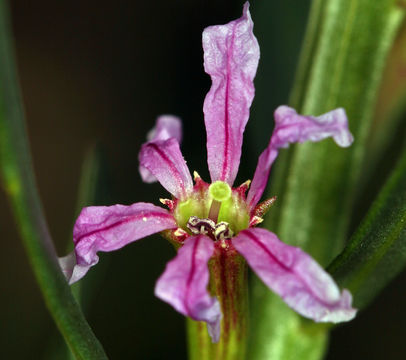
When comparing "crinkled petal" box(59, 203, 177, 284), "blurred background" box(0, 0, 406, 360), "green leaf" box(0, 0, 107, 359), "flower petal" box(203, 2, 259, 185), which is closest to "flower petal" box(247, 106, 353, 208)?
"flower petal" box(203, 2, 259, 185)

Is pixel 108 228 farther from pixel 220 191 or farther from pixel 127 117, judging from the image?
pixel 127 117

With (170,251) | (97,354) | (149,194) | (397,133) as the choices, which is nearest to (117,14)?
(149,194)

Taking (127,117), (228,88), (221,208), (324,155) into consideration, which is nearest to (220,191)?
(221,208)

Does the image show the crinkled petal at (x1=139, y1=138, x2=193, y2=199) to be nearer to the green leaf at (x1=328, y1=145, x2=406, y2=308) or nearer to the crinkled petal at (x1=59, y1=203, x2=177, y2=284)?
the crinkled petal at (x1=59, y1=203, x2=177, y2=284)

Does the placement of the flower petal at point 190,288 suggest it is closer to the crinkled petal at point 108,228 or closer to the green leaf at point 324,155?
the crinkled petal at point 108,228

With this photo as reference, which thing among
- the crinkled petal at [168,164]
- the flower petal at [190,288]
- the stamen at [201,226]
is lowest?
the stamen at [201,226]

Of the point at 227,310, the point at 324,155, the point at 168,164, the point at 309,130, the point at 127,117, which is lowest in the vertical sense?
the point at 127,117

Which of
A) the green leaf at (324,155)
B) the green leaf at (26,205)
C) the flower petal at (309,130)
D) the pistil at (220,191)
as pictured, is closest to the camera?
the green leaf at (26,205)

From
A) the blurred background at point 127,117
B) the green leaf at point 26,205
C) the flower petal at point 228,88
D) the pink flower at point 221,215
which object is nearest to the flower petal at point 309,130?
the pink flower at point 221,215
